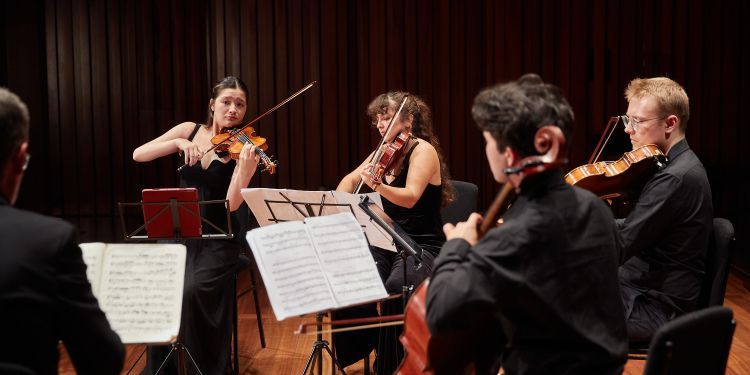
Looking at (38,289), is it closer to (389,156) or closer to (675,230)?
(675,230)

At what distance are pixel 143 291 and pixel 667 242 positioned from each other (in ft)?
5.67

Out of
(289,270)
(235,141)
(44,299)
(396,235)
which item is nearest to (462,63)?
(235,141)

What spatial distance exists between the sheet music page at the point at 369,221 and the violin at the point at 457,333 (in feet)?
3.39

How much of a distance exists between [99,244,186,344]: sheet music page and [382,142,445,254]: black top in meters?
1.20

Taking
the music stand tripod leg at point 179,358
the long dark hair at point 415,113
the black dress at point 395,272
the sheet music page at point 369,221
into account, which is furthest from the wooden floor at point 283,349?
the long dark hair at point 415,113

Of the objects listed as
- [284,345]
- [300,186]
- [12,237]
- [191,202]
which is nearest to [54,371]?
[12,237]

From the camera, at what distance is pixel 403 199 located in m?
3.29

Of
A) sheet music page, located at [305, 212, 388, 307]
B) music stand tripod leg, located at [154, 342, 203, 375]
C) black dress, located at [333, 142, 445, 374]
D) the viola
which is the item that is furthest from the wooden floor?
sheet music page, located at [305, 212, 388, 307]

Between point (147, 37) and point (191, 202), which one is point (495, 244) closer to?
point (191, 202)

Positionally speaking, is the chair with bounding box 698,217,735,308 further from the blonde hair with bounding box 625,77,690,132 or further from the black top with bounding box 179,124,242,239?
the black top with bounding box 179,124,242,239

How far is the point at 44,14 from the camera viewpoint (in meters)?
6.51

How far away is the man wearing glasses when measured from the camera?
93.4 inches

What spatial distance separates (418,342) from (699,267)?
3.73 feet

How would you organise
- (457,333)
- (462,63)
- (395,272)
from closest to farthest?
(457,333) < (395,272) < (462,63)
